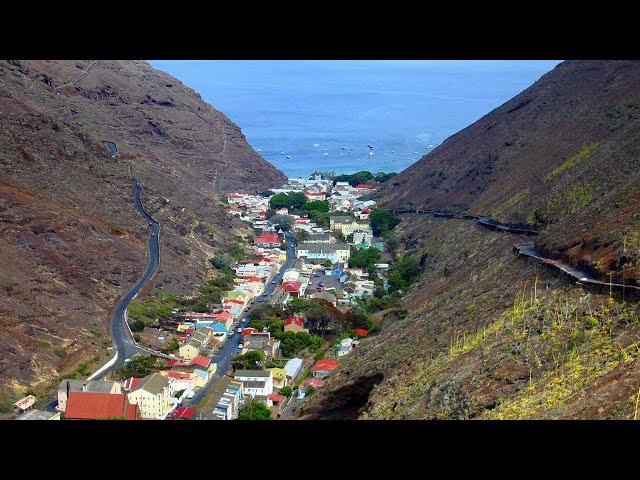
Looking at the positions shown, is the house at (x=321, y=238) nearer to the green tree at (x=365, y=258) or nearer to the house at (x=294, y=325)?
the green tree at (x=365, y=258)

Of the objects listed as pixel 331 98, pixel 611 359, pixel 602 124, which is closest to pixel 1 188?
pixel 602 124

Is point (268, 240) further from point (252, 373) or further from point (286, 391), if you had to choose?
point (286, 391)

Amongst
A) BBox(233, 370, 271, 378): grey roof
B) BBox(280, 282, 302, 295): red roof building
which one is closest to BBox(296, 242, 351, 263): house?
BBox(280, 282, 302, 295): red roof building

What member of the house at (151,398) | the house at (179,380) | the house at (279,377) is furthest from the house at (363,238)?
the house at (151,398)

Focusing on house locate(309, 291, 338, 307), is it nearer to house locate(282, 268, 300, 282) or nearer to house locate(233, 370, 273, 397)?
house locate(282, 268, 300, 282)

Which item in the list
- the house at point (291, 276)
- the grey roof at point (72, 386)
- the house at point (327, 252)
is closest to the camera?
the grey roof at point (72, 386)
